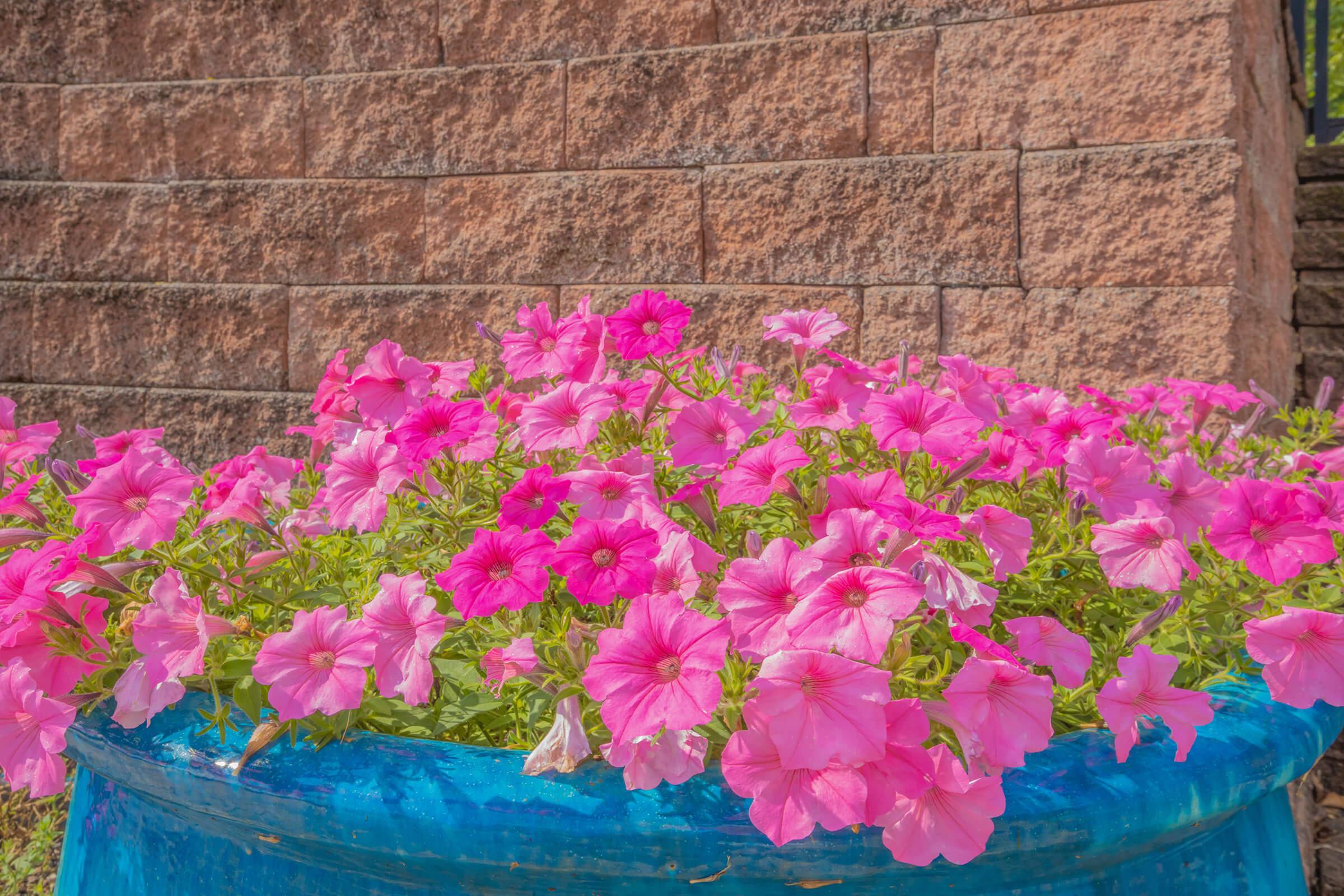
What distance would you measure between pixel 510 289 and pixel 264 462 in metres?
1.69

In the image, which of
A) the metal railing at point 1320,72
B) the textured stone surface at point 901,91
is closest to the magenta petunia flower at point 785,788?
the textured stone surface at point 901,91

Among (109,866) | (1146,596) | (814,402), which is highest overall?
(814,402)

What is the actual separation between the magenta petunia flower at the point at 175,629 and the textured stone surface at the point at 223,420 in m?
2.29

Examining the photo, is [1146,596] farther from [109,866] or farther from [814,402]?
[109,866]

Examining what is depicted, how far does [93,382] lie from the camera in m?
3.43

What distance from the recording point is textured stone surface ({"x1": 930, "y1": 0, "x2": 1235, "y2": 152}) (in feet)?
7.88

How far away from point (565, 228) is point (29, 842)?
217cm

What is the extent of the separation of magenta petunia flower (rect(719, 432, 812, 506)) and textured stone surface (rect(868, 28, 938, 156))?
1.84 metres

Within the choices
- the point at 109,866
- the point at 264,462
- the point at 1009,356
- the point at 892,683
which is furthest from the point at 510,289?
the point at 892,683

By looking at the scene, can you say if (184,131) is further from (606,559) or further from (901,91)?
(606,559)

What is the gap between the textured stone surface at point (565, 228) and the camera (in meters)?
2.87

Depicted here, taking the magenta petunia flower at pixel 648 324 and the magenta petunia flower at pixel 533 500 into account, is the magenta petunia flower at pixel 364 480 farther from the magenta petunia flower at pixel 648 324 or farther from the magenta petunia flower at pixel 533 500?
the magenta petunia flower at pixel 648 324

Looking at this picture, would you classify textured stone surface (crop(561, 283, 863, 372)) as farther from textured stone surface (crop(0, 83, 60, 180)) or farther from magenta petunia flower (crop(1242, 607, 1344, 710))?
textured stone surface (crop(0, 83, 60, 180))

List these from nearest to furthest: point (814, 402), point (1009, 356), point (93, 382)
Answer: point (814, 402) < point (1009, 356) < point (93, 382)
